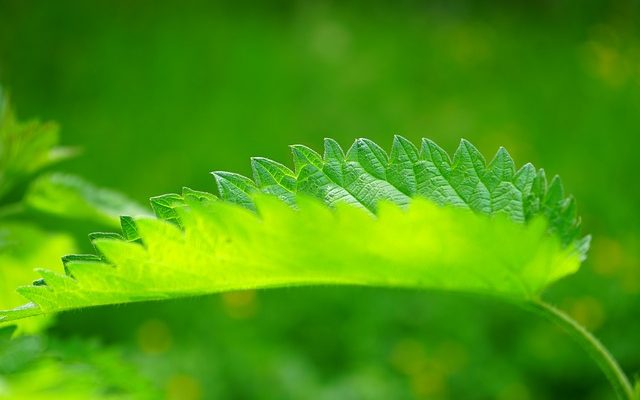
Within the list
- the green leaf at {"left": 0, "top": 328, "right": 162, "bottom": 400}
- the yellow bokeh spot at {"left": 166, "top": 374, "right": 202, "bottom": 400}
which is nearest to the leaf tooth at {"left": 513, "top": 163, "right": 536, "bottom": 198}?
the green leaf at {"left": 0, "top": 328, "right": 162, "bottom": 400}

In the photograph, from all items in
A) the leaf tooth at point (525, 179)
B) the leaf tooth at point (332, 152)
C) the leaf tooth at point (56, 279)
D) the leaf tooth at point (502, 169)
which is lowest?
the leaf tooth at point (56, 279)

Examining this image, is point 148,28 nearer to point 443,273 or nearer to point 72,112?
point 72,112

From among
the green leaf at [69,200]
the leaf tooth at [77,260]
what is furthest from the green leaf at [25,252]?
the leaf tooth at [77,260]

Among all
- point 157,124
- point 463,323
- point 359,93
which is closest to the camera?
point 463,323

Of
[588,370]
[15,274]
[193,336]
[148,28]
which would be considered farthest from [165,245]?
[148,28]

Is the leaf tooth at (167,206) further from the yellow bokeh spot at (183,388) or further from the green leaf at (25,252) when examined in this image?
the yellow bokeh spot at (183,388)

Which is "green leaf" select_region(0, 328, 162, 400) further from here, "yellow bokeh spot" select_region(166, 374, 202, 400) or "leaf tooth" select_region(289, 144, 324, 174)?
"yellow bokeh spot" select_region(166, 374, 202, 400)

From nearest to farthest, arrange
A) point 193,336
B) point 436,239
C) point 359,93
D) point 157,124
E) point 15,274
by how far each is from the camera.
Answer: point 436,239 < point 15,274 < point 193,336 < point 157,124 < point 359,93
